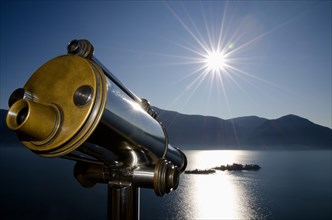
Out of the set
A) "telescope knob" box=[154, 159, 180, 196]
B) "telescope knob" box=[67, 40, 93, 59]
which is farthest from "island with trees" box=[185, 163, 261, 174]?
"telescope knob" box=[67, 40, 93, 59]

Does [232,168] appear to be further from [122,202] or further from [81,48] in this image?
[81,48]

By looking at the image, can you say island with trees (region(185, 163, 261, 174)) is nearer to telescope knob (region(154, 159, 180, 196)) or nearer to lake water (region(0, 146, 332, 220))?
lake water (region(0, 146, 332, 220))

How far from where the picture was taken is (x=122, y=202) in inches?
85.2

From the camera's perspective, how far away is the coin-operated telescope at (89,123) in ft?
4.20

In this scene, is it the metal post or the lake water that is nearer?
the metal post

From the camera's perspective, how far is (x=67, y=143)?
130cm

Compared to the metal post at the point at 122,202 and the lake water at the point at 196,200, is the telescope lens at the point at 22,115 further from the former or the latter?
the lake water at the point at 196,200

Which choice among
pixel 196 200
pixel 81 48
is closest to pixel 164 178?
pixel 81 48

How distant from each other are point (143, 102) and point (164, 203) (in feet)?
241

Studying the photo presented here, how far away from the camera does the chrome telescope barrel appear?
1.26 metres

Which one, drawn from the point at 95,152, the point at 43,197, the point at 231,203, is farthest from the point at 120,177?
the point at 43,197

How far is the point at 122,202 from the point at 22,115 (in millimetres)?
1281

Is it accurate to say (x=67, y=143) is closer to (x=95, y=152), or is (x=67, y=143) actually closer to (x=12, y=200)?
(x=95, y=152)

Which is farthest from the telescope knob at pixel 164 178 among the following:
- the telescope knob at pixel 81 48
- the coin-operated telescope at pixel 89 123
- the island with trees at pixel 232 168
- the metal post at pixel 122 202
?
the island with trees at pixel 232 168
